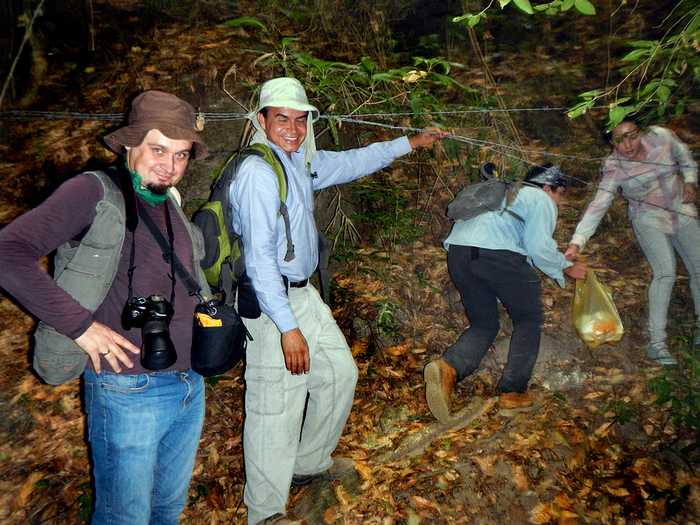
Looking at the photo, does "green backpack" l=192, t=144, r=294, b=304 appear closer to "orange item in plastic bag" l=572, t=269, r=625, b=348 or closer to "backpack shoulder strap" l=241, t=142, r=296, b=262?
"backpack shoulder strap" l=241, t=142, r=296, b=262

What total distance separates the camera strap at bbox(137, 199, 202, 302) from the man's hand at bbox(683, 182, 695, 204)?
4.32m

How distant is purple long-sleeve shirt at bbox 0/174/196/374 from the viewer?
1.88m

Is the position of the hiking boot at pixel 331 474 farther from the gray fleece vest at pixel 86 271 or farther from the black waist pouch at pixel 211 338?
the gray fleece vest at pixel 86 271

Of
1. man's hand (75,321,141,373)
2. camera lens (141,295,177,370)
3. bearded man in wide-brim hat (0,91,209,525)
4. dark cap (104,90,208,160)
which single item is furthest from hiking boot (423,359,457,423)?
dark cap (104,90,208,160)

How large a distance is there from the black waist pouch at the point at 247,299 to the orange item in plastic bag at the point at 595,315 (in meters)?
3.13

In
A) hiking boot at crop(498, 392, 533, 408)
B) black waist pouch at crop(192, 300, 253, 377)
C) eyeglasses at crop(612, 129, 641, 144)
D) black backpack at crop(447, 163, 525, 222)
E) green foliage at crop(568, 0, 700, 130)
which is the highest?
green foliage at crop(568, 0, 700, 130)

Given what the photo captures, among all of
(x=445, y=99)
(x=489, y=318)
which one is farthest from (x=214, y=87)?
(x=489, y=318)

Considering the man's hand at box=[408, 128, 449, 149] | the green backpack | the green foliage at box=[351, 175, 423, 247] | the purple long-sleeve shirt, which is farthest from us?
the green foliage at box=[351, 175, 423, 247]

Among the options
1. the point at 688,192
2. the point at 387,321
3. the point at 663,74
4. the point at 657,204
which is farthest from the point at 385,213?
the point at 663,74

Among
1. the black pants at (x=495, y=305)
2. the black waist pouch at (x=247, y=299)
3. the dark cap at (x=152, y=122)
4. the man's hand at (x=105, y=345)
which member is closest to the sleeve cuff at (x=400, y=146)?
the black pants at (x=495, y=305)

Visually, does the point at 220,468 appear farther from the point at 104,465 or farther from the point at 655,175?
the point at 655,175

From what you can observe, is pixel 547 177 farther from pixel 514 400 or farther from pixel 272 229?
pixel 272 229

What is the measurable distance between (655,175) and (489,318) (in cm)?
195

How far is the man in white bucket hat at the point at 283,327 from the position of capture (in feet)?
9.44
